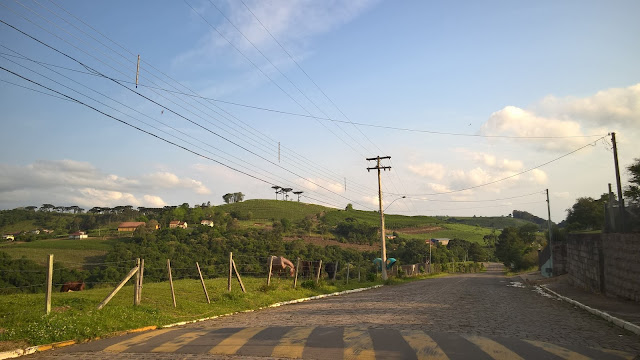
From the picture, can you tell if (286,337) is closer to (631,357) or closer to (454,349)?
(454,349)

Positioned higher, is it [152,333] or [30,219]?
[30,219]

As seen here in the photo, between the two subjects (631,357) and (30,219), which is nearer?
(631,357)

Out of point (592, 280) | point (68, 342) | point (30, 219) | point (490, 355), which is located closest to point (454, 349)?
point (490, 355)

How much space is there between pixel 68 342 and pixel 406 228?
121m

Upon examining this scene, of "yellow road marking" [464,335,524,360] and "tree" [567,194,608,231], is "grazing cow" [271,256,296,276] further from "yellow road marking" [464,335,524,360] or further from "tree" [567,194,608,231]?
"tree" [567,194,608,231]

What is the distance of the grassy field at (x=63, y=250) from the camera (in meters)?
45.8

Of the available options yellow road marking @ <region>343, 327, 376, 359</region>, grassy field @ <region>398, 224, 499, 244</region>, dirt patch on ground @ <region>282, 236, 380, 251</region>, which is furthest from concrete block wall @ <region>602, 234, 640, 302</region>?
grassy field @ <region>398, 224, 499, 244</region>

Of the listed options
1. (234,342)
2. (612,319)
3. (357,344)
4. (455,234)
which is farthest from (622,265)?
(455,234)

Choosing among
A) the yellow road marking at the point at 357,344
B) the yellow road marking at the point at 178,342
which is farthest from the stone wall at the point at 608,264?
the yellow road marking at the point at 178,342

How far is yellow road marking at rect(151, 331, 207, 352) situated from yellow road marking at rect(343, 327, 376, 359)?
11.2 ft

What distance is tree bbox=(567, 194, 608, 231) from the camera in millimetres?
54938

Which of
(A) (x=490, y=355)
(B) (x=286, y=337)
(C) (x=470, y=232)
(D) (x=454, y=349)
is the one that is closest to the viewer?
(A) (x=490, y=355)

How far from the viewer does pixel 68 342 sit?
33.9 feet

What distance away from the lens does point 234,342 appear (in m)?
9.44
